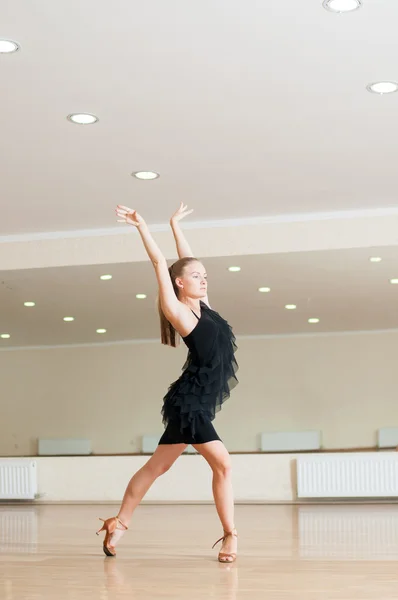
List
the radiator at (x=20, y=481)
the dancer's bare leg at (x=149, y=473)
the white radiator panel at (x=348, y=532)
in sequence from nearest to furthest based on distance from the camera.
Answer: the dancer's bare leg at (x=149, y=473) < the white radiator panel at (x=348, y=532) < the radiator at (x=20, y=481)

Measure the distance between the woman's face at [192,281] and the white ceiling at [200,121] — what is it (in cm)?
106

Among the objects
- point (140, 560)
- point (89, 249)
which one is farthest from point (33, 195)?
point (140, 560)

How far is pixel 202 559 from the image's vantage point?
4.05 meters

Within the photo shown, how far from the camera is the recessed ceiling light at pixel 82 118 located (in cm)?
495

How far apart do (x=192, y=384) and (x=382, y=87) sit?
195cm

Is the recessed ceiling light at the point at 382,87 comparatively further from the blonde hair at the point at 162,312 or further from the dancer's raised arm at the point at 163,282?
the dancer's raised arm at the point at 163,282

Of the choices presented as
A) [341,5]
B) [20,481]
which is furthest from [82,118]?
[20,481]

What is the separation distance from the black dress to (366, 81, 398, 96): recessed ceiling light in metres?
1.61

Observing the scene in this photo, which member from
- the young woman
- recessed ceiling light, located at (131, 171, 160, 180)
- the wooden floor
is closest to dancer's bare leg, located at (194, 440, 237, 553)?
the young woman

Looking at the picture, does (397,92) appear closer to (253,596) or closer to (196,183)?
(196,183)

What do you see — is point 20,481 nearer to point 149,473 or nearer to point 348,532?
point 348,532

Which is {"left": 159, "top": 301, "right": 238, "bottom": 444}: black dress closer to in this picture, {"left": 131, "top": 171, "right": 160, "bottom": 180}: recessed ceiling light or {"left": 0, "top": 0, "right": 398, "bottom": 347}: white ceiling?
{"left": 0, "top": 0, "right": 398, "bottom": 347}: white ceiling

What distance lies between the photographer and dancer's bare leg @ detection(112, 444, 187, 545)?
3.98 m

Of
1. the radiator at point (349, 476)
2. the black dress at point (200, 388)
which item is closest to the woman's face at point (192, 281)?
the black dress at point (200, 388)
